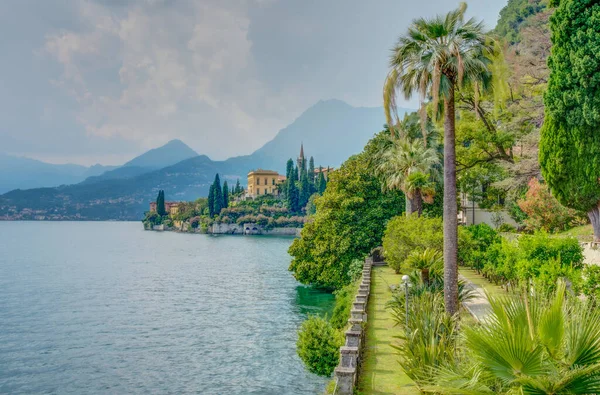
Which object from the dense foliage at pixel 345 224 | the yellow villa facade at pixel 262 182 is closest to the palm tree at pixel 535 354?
the dense foliage at pixel 345 224

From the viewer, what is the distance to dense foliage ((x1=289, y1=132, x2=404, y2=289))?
30.4 meters

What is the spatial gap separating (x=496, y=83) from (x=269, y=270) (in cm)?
3953

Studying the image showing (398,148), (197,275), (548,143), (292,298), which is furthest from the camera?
(197,275)

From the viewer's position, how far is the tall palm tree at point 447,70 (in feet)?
39.2

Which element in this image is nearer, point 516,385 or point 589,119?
point 516,385

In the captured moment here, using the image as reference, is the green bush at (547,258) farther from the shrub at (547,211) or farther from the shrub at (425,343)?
the shrub at (547,211)

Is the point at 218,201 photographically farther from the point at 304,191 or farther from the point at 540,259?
the point at 540,259

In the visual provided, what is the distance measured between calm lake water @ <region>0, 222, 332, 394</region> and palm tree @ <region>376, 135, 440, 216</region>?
8.31m

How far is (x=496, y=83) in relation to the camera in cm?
1193

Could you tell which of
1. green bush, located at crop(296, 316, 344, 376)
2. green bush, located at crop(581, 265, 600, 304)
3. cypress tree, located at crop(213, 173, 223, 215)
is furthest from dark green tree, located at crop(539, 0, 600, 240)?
cypress tree, located at crop(213, 173, 223, 215)

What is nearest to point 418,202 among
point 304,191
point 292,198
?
point 292,198

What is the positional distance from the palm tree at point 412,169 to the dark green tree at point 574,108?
30.6 feet

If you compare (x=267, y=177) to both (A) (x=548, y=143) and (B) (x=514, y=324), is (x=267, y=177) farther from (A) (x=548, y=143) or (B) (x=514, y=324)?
(B) (x=514, y=324)

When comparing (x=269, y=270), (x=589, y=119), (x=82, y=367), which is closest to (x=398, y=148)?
(x=589, y=119)
